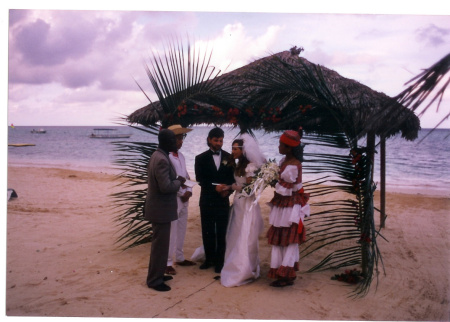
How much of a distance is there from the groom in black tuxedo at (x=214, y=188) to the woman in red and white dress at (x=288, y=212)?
0.84m

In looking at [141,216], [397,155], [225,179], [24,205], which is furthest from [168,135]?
[397,155]

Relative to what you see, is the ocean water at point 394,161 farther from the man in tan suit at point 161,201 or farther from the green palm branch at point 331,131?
the man in tan suit at point 161,201

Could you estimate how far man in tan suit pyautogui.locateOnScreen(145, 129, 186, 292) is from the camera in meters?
4.79

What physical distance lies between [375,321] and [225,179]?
8.26 ft

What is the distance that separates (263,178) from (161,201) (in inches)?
50.4

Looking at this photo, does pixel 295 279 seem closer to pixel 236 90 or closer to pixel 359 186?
pixel 359 186

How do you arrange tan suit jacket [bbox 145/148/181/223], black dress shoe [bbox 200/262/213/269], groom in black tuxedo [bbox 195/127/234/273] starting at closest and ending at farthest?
1. tan suit jacket [bbox 145/148/181/223]
2. groom in black tuxedo [bbox 195/127/234/273]
3. black dress shoe [bbox 200/262/213/269]

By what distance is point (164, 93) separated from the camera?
20.7 ft

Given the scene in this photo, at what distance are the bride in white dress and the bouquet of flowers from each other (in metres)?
0.11

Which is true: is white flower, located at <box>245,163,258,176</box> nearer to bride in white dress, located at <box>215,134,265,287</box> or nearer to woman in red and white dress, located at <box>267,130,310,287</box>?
bride in white dress, located at <box>215,134,265,287</box>

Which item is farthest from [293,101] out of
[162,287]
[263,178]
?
[162,287]

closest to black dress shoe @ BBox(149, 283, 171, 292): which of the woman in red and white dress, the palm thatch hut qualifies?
the woman in red and white dress

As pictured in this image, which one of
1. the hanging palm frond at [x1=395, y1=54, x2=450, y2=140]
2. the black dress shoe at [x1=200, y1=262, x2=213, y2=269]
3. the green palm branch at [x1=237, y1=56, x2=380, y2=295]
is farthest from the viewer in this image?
the black dress shoe at [x1=200, y1=262, x2=213, y2=269]

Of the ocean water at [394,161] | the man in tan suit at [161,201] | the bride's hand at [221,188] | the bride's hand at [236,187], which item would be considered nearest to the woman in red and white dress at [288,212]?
the bride's hand at [236,187]
